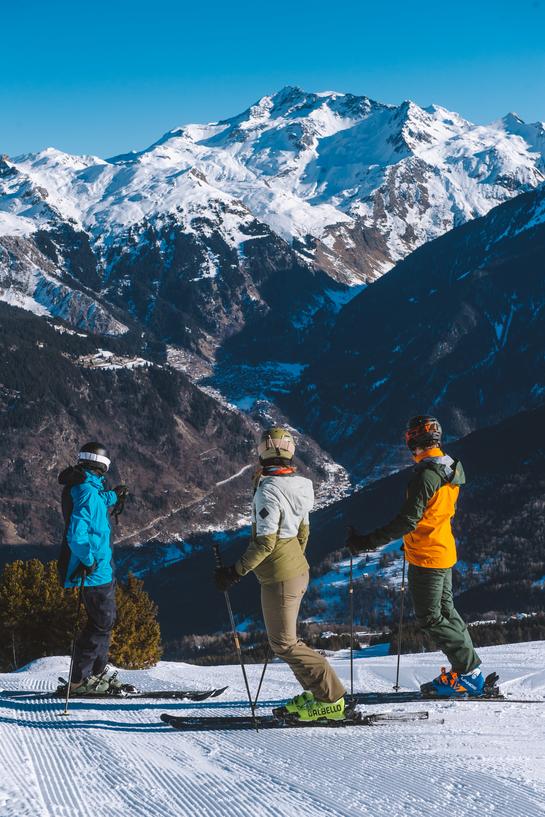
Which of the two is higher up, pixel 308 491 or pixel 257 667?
pixel 308 491

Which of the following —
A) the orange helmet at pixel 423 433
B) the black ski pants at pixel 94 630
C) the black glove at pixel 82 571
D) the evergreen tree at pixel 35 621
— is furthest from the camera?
the evergreen tree at pixel 35 621

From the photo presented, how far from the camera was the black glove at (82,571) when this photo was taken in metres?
10.3

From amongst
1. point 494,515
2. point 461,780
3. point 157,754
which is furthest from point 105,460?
point 494,515

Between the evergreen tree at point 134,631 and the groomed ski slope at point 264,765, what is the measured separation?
3048 centimetres

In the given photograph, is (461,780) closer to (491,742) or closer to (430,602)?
(491,742)

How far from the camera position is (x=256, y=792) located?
21.5 ft

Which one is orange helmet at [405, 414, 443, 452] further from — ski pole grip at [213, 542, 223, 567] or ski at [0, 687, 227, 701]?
ski at [0, 687, 227, 701]

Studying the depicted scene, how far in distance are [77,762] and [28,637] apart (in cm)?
3304

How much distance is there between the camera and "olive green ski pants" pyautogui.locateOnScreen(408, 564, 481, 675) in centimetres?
966

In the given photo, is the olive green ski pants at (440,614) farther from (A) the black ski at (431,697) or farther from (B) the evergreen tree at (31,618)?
(B) the evergreen tree at (31,618)

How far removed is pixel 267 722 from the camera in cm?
890

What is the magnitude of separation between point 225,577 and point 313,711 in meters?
1.77

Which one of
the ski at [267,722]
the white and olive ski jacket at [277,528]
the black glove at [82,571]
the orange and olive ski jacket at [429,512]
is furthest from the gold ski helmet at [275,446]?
the black glove at [82,571]

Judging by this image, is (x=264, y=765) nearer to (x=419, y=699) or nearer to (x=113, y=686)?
(x=419, y=699)
